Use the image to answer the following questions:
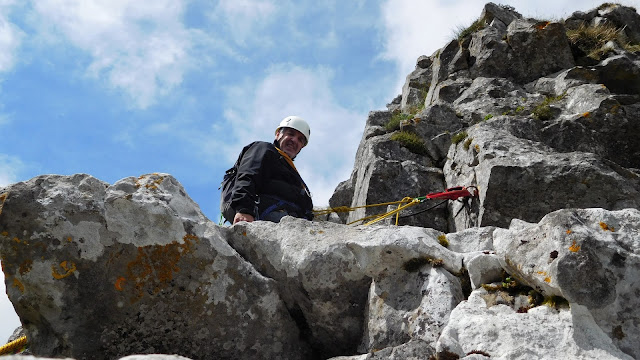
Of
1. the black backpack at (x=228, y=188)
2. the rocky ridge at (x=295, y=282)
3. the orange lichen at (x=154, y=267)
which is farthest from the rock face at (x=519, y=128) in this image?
the orange lichen at (x=154, y=267)

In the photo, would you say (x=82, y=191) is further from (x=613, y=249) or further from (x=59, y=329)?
(x=613, y=249)

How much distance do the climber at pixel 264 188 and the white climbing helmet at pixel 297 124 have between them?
931mm

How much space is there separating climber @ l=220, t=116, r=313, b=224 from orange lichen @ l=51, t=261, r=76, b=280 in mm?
2857

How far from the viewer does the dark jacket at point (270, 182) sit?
331 inches

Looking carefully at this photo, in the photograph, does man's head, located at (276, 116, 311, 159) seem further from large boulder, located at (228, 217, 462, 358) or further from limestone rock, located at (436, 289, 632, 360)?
limestone rock, located at (436, 289, 632, 360)

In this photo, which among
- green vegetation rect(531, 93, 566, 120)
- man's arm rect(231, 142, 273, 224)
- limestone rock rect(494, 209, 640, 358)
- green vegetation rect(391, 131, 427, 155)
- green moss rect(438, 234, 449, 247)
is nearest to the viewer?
limestone rock rect(494, 209, 640, 358)

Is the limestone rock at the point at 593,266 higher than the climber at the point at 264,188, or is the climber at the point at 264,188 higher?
the climber at the point at 264,188

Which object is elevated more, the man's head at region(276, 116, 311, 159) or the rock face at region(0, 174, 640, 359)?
the man's head at region(276, 116, 311, 159)

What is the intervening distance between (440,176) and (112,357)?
8.05m

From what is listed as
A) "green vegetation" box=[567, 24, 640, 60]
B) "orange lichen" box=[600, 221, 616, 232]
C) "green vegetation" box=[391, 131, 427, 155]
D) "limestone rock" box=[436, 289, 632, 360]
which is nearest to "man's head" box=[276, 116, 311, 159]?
"green vegetation" box=[391, 131, 427, 155]

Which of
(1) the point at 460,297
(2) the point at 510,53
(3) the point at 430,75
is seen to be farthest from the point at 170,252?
(3) the point at 430,75

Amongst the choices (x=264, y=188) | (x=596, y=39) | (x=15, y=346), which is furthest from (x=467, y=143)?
(x=596, y=39)

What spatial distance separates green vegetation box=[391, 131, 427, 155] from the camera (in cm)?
1229

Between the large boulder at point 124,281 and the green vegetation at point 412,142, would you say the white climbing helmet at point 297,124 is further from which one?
the large boulder at point 124,281
